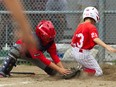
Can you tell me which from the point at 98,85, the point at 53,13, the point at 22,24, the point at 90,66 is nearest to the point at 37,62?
the point at 90,66

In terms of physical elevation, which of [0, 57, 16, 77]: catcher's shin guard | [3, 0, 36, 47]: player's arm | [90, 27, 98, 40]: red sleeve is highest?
[3, 0, 36, 47]: player's arm

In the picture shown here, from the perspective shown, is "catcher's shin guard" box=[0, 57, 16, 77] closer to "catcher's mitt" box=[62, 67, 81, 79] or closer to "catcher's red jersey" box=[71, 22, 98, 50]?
"catcher's mitt" box=[62, 67, 81, 79]

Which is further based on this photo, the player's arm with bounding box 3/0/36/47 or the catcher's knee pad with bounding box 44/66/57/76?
the catcher's knee pad with bounding box 44/66/57/76

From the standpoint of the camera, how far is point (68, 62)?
7.65 meters

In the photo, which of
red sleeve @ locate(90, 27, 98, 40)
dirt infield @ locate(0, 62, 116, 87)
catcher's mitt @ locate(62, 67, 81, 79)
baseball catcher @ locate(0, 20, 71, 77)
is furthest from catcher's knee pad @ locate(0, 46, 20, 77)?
red sleeve @ locate(90, 27, 98, 40)

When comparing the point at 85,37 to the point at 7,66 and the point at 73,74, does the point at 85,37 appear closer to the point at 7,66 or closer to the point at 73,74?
the point at 73,74

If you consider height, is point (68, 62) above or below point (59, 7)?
below

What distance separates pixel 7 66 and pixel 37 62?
0.49 metres

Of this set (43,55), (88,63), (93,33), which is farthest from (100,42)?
(43,55)

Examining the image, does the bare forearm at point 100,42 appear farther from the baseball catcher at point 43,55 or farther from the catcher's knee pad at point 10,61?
the catcher's knee pad at point 10,61

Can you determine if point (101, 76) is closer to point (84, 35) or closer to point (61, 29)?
point (84, 35)

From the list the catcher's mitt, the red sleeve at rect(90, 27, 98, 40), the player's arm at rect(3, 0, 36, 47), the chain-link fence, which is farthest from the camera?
the chain-link fence

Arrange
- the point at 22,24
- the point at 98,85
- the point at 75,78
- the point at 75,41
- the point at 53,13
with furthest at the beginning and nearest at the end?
the point at 53,13 < the point at 75,41 < the point at 75,78 < the point at 98,85 < the point at 22,24

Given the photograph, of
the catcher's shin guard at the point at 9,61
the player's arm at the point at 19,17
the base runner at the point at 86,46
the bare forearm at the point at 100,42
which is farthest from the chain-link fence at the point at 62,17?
the player's arm at the point at 19,17
